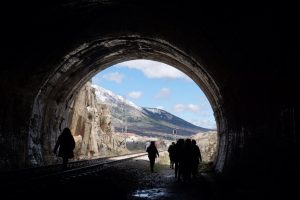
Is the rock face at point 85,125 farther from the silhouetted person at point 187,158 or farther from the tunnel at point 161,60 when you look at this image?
the silhouetted person at point 187,158

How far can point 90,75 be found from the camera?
25.6 meters

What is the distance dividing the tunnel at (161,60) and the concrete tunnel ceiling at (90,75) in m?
0.07

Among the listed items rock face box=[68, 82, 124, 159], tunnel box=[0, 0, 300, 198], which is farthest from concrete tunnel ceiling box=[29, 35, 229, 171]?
rock face box=[68, 82, 124, 159]

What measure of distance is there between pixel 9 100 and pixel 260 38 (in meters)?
11.0

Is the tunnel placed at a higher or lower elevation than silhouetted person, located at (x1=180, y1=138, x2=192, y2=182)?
higher

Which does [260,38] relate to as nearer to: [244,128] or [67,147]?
[244,128]

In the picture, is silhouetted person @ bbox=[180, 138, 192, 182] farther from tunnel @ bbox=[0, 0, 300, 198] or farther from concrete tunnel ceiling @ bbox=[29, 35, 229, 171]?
concrete tunnel ceiling @ bbox=[29, 35, 229, 171]

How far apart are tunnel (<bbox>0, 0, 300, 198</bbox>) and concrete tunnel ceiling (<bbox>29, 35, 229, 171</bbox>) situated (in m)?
0.07

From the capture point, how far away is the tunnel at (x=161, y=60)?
370 inches

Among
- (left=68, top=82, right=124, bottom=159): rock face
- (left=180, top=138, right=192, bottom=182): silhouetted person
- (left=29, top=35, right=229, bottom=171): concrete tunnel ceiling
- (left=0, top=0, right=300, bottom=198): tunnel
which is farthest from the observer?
(left=68, top=82, right=124, bottom=159): rock face

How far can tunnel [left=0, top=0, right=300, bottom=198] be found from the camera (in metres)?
9.41

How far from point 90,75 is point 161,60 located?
4.01 m

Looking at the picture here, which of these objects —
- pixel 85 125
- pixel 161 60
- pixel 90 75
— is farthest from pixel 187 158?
pixel 85 125

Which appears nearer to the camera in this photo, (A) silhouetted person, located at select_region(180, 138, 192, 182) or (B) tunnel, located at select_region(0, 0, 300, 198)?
(B) tunnel, located at select_region(0, 0, 300, 198)
